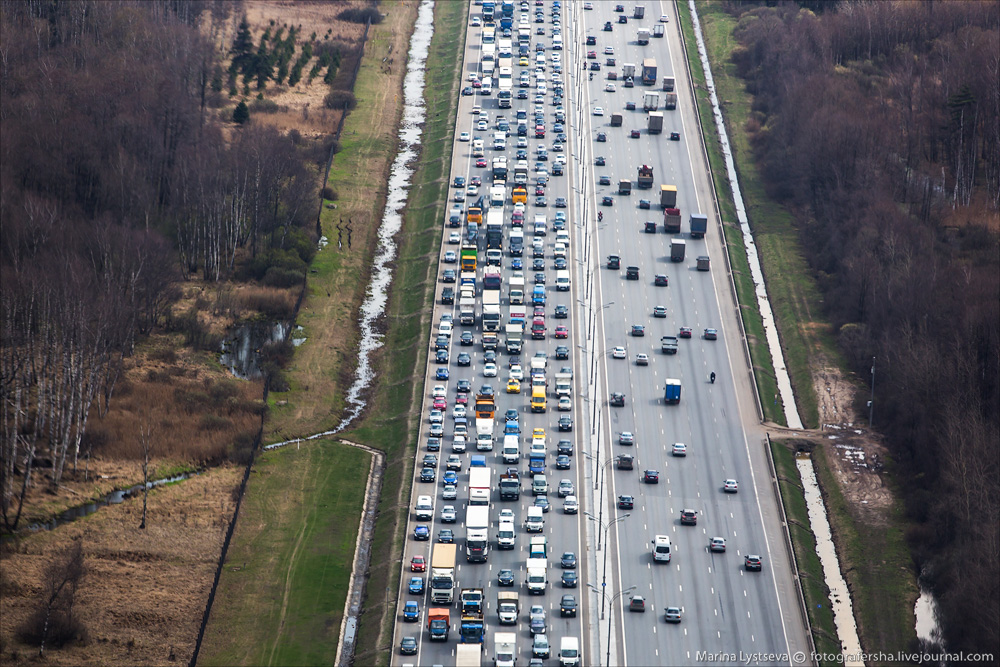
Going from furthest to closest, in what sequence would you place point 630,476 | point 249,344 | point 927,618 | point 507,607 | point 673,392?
1. point 249,344
2. point 673,392
3. point 630,476
4. point 927,618
5. point 507,607

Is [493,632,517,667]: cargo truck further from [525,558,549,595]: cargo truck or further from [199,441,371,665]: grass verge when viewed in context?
[199,441,371,665]: grass verge

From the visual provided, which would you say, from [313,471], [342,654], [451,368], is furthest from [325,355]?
[342,654]

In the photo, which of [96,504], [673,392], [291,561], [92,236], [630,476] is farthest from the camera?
[92,236]

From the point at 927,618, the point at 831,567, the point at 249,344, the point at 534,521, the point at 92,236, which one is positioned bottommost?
the point at 249,344

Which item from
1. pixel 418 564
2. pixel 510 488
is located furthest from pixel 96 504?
pixel 510 488

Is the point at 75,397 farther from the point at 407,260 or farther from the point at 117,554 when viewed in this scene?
the point at 407,260

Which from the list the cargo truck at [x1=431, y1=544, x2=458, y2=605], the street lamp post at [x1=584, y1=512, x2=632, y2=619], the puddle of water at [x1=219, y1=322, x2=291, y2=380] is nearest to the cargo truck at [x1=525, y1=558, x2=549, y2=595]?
the street lamp post at [x1=584, y1=512, x2=632, y2=619]

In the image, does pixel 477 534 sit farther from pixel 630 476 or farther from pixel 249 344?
pixel 249 344
